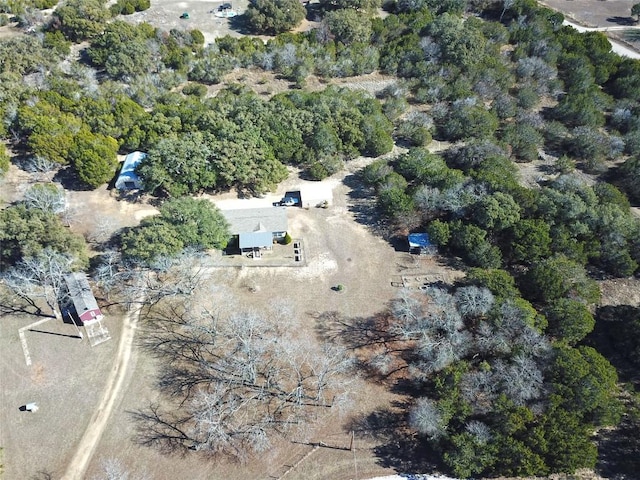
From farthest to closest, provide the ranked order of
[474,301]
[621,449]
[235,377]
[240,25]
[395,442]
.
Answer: [240,25] → [474,301] → [235,377] → [395,442] → [621,449]

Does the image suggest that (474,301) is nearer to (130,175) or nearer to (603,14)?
(130,175)

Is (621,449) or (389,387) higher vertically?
(621,449)

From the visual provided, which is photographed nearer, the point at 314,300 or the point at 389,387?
the point at 389,387

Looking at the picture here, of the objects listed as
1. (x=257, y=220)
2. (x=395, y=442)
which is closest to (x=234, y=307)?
(x=257, y=220)

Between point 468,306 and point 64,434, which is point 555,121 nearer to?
point 468,306

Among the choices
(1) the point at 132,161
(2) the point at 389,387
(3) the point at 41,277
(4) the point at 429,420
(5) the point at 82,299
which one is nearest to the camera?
(4) the point at 429,420

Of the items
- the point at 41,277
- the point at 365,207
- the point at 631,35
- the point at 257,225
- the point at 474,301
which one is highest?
the point at 631,35

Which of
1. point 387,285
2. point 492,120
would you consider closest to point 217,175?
point 387,285
